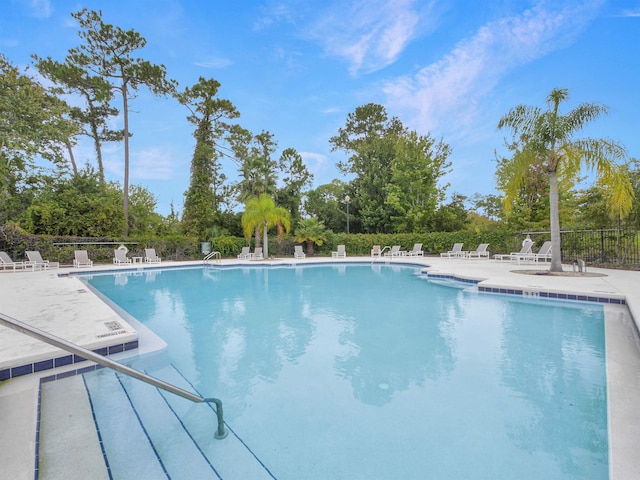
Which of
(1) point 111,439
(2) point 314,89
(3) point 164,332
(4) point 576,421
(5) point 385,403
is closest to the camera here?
(1) point 111,439

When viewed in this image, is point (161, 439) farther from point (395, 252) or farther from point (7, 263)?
point (395, 252)

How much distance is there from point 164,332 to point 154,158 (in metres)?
29.9

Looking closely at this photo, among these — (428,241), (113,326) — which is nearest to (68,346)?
(113,326)

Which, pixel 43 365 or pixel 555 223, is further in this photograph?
pixel 555 223

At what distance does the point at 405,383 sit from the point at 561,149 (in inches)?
400

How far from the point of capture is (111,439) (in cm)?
245

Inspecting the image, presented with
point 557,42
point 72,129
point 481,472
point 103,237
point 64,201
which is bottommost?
point 481,472

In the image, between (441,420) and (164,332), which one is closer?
(441,420)

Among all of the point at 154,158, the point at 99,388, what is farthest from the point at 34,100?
the point at 99,388

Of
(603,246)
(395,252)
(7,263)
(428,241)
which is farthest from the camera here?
(428,241)

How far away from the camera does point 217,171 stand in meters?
28.2

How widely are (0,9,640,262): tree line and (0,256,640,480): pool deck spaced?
4.99 metres

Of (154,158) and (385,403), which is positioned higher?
(154,158)

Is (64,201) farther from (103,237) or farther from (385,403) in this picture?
(385,403)
